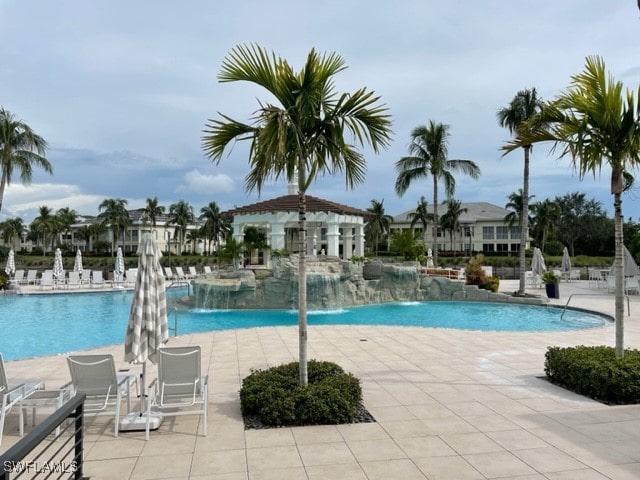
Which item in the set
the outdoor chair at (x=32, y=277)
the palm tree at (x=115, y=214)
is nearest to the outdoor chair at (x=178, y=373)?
the outdoor chair at (x=32, y=277)

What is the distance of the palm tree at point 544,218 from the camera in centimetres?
5403

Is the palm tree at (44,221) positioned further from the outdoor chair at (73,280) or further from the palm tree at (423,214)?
the palm tree at (423,214)

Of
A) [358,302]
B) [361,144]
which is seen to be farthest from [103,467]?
[358,302]

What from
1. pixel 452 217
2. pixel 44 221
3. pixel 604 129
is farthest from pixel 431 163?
pixel 44 221

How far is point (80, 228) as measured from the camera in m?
75.0

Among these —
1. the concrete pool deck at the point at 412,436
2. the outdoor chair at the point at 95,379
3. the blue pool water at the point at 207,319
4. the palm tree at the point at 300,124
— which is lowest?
the blue pool water at the point at 207,319

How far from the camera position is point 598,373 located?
594 centimetres

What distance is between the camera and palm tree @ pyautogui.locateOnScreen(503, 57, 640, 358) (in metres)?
6.07

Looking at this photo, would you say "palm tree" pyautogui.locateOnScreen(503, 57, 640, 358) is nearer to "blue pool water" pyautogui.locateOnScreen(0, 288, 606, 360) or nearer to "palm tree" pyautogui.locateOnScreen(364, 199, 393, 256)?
"blue pool water" pyautogui.locateOnScreen(0, 288, 606, 360)

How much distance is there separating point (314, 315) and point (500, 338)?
9094mm

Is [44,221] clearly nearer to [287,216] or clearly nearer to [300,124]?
[287,216]

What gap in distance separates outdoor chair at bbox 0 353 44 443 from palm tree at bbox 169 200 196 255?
216 ft

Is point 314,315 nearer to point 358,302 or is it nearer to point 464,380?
point 358,302

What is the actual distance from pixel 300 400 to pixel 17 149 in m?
27.5
